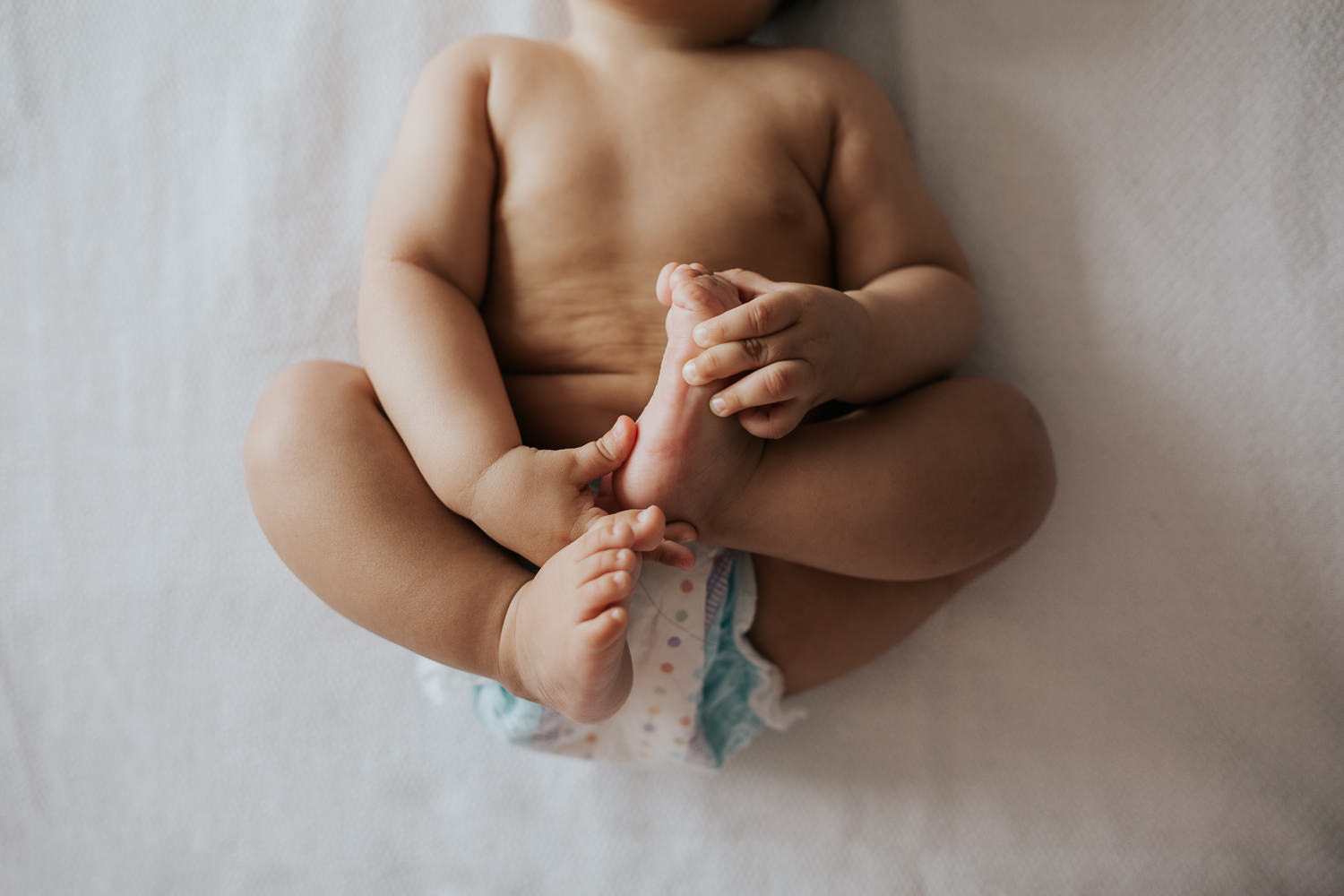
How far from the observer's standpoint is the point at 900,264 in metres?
0.92

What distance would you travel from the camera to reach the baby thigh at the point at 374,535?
733 millimetres

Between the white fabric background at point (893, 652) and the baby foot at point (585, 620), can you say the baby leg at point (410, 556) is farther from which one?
the white fabric background at point (893, 652)

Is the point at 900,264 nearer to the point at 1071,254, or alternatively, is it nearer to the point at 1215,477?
the point at 1071,254

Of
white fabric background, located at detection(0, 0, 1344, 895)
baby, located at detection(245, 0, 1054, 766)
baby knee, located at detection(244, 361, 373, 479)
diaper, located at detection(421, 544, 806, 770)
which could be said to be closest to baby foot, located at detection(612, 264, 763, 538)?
baby, located at detection(245, 0, 1054, 766)

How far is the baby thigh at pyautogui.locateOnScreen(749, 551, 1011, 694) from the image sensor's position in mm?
888

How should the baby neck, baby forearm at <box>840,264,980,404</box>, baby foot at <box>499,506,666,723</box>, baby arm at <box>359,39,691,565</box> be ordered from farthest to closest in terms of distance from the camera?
the baby neck, baby forearm at <box>840,264,980,404</box>, baby arm at <box>359,39,691,565</box>, baby foot at <box>499,506,666,723</box>

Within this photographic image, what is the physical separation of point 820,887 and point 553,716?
0.35 metres

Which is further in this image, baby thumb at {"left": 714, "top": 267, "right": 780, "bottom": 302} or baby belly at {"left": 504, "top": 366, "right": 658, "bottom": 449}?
baby belly at {"left": 504, "top": 366, "right": 658, "bottom": 449}

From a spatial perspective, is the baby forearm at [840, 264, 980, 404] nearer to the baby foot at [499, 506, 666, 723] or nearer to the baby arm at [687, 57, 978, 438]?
the baby arm at [687, 57, 978, 438]

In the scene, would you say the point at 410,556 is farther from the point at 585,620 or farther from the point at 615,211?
the point at 615,211

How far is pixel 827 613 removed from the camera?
2.94 ft

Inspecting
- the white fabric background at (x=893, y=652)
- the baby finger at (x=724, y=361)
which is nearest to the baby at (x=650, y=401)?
the baby finger at (x=724, y=361)

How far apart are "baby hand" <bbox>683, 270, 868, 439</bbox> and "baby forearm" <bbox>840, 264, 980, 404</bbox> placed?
2.5 inches

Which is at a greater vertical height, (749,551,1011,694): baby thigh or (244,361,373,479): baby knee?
(244,361,373,479): baby knee
